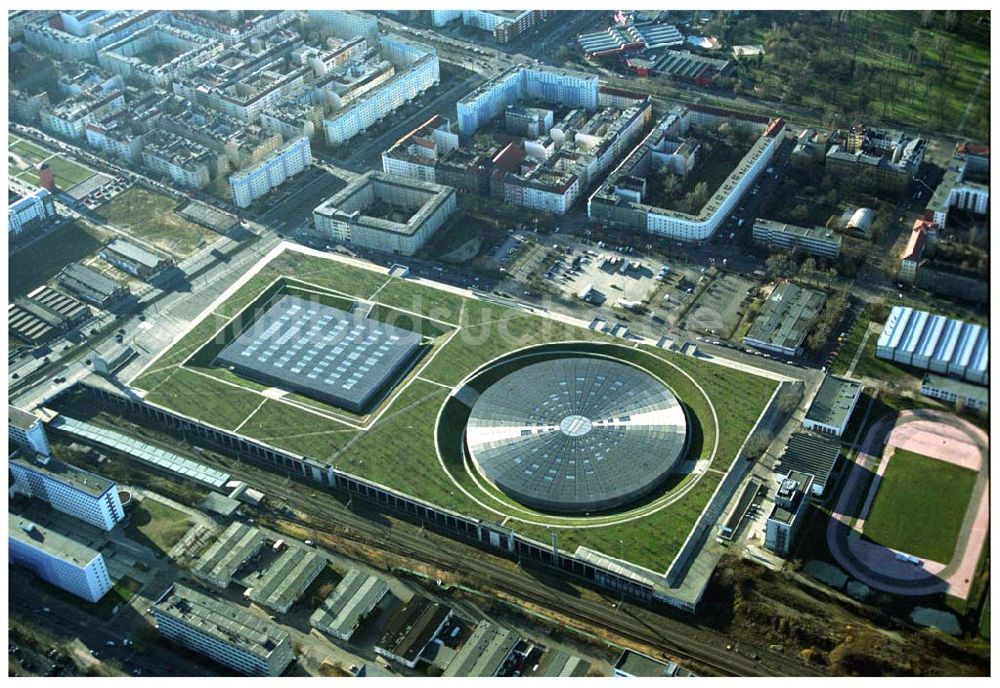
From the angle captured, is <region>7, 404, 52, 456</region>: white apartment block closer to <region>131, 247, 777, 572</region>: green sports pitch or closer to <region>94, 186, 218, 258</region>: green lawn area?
<region>131, 247, 777, 572</region>: green sports pitch

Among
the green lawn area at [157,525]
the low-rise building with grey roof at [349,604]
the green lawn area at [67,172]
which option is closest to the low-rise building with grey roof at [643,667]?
the low-rise building with grey roof at [349,604]

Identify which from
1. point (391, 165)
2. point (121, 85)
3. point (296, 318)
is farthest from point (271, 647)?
point (121, 85)

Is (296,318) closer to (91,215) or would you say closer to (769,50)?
(91,215)

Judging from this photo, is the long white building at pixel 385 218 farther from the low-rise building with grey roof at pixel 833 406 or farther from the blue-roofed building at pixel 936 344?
the blue-roofed building at pixel 936 344

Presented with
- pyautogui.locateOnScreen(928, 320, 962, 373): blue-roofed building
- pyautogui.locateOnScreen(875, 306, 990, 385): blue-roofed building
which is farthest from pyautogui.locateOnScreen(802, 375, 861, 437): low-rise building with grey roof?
pyautogui.locateOnScreen(928, 320, 962, 373): blue-roofed building

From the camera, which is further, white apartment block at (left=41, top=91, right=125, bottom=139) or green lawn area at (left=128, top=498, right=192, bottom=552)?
white apartment block at (left=41, top=91, right=125, bottom=139)
